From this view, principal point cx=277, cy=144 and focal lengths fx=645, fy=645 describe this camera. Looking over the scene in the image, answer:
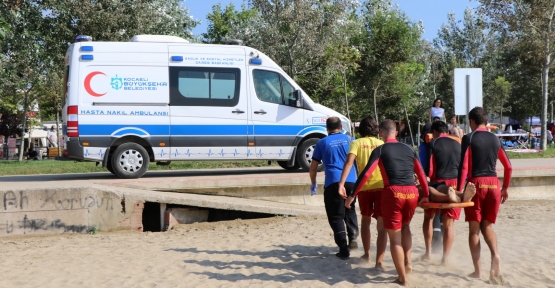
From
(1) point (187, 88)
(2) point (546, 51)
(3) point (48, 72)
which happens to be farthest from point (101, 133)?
(2) point (546, 51)

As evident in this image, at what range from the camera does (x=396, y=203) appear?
271 inches

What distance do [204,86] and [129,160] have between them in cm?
212

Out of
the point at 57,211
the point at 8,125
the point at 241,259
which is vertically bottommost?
the point at 241,259

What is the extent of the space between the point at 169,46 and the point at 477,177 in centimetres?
777

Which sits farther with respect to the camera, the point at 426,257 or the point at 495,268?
the point at 426,257

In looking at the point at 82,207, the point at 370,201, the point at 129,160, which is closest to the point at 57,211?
the point at 82,207

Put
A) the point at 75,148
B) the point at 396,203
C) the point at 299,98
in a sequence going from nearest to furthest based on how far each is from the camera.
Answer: the point at 396,203 → the point at 75,148 → the point at 299,98

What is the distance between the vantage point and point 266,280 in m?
7.49

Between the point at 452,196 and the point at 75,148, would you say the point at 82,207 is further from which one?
the point at 452,196

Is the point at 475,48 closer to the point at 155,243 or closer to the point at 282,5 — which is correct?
the point at 282,5

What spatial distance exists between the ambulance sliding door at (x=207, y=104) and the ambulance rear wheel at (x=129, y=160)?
595 millimetres

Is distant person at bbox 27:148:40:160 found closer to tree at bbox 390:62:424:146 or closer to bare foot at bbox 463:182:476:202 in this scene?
tree at bbox 390:62:424:146

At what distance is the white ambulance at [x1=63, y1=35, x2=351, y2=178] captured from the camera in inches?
496

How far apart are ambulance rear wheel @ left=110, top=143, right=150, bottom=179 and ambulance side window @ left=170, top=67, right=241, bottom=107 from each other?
1173 mm
